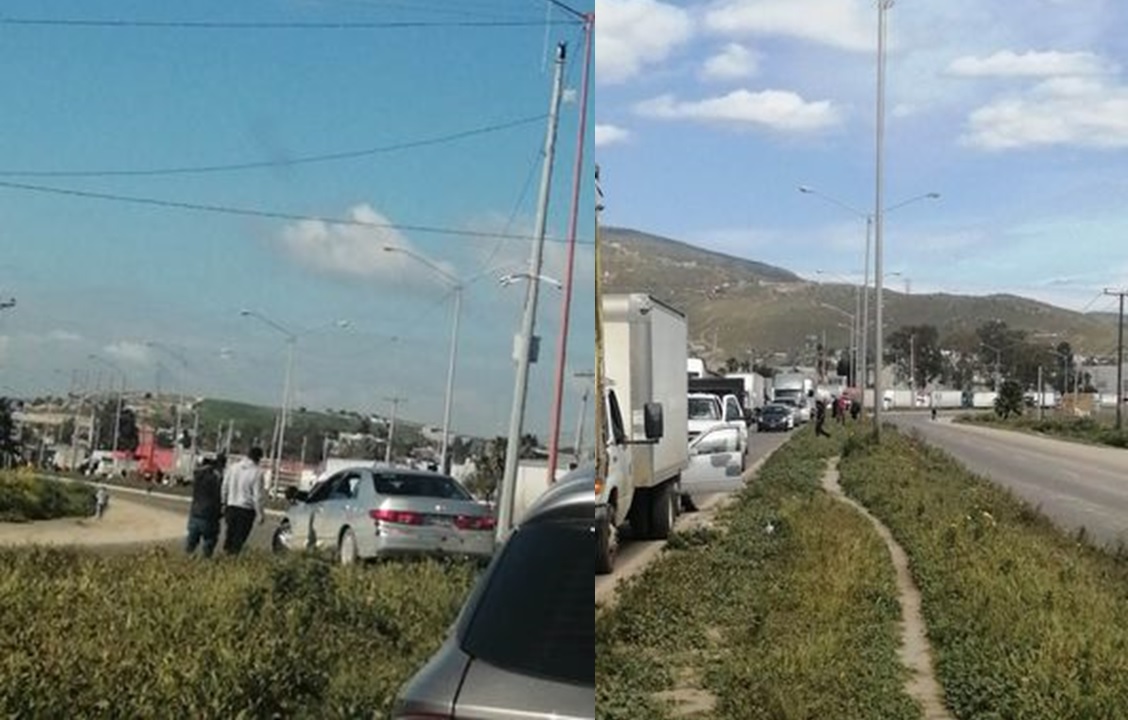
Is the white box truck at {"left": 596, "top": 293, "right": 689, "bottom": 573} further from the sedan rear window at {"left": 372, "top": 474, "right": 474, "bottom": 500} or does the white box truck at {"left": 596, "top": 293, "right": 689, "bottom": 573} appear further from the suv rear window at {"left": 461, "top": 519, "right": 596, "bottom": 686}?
the sedan rear window at {"left": 372, "top": 474, "right": 474, "bottom": 500}

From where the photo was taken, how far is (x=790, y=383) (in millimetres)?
4508

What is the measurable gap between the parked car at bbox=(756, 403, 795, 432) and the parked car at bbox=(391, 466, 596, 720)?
1.72 m

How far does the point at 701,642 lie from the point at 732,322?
0.69 metres

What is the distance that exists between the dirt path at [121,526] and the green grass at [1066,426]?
2.24m

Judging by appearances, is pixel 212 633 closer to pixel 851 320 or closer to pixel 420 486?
pixel 420 486

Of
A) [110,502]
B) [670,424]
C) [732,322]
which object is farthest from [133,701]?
[732,322]

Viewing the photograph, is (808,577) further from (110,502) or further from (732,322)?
(110,502)

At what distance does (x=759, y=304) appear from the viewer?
8.17 feet

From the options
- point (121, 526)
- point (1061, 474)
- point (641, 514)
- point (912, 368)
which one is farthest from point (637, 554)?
point (912, 368)

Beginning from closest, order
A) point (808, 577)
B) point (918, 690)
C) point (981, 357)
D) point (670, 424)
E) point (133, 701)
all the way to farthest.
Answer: point (133, 701) → point (670, 424) → point (918, 690) → point (808, 577) → point (981, 357)

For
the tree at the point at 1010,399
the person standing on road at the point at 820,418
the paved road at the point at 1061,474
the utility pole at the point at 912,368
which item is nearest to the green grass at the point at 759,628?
the paved road at the point at 1061,474

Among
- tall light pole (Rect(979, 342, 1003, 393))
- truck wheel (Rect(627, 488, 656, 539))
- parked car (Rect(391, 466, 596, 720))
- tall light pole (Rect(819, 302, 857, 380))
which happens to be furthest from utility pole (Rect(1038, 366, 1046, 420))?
parked car (Rect(391, 466, 596, 720))

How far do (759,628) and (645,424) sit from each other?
841 millimetres

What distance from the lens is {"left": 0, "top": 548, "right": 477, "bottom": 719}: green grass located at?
1810 millimetres
